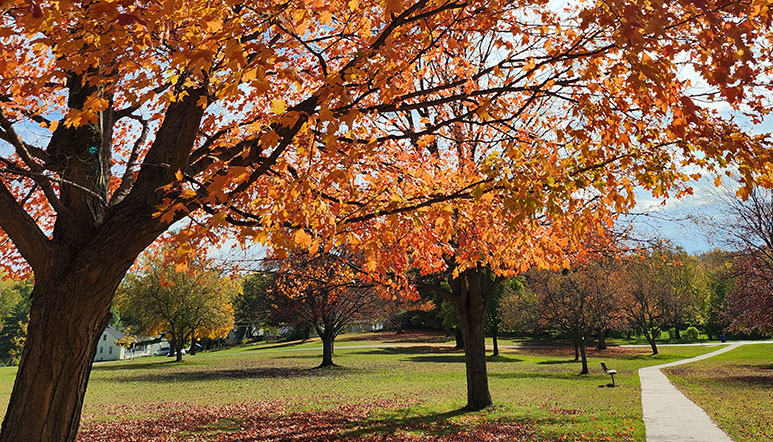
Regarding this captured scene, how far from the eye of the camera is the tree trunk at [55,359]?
420cm

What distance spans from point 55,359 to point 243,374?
69.0 ft

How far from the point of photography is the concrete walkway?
8.45m

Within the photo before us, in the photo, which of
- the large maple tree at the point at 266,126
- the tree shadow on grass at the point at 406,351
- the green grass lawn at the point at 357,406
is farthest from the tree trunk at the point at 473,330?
the tree shadow on grass at the point at 406,351

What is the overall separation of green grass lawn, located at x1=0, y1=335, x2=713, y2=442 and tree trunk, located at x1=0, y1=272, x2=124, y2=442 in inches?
203

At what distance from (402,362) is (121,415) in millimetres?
19288

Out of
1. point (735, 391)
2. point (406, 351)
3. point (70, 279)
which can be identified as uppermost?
point (70, 279)

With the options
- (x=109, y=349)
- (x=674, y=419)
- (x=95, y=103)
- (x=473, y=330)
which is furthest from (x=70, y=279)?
(x=109, y=349)

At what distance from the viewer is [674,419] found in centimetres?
1024

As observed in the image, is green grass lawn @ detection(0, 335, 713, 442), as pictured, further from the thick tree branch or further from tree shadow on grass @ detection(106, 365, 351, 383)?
the thick tree branch

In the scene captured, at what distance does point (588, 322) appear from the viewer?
927 inches

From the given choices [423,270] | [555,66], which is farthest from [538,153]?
[423,270]

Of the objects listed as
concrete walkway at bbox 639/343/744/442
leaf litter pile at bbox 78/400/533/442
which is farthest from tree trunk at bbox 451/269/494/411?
concrete walkway at bbox 639/343/744/442

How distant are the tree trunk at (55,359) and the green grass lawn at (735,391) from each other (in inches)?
419

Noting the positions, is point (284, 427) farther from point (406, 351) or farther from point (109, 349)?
point (109, 349)
